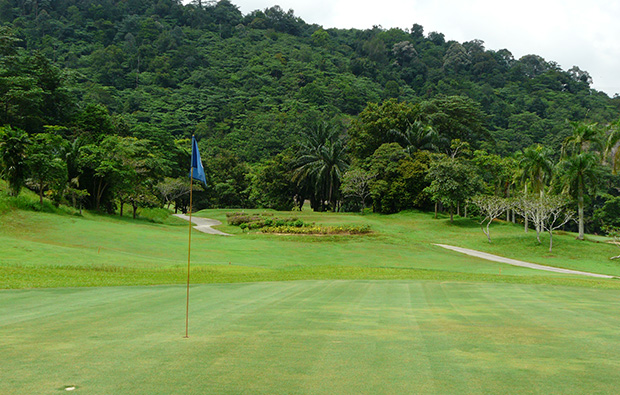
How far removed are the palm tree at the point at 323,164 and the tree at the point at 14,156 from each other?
135 feet

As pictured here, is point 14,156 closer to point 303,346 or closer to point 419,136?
point 303,346

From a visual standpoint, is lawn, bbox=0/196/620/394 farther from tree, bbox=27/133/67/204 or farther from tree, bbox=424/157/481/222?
tree, bbox=424/157/481/222

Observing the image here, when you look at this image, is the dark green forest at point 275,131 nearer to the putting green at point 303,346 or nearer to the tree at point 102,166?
the tree at point 102,166

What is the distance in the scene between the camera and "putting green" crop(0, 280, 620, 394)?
524 centimetres

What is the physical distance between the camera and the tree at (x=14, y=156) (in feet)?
140

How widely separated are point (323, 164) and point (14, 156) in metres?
44.8

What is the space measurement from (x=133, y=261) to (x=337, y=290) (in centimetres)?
1409

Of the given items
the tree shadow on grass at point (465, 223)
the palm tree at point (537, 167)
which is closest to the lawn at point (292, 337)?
the palm tree at point (537, 167)

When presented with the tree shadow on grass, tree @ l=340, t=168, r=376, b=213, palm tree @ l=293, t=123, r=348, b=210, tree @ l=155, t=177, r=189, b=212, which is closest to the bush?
the tree shadow on grass

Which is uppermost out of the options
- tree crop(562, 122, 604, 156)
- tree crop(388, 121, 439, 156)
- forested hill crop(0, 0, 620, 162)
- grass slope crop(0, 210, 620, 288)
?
forested hill crop(0, 0, 620, 162)

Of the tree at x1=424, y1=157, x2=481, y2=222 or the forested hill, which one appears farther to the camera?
the forested hill

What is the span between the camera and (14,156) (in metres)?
43.0

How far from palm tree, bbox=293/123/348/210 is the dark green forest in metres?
0.25

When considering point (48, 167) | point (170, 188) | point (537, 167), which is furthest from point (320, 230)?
point (170, 188)
